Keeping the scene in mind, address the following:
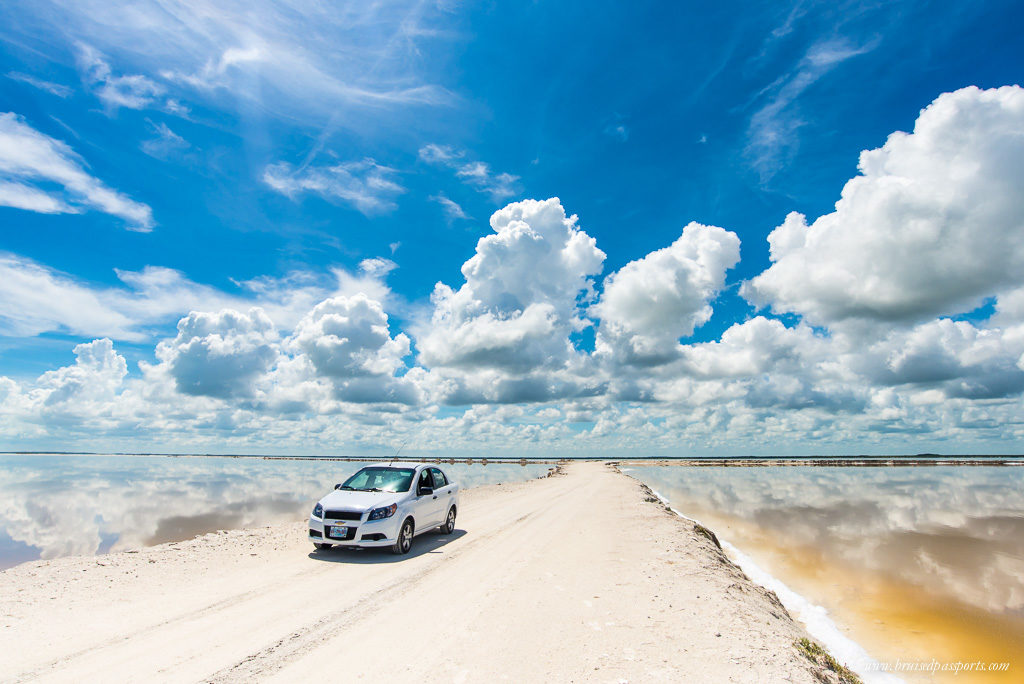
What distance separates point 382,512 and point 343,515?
36.5 inches

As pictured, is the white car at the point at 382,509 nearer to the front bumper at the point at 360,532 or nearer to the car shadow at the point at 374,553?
the front bumper at the point at 360,532

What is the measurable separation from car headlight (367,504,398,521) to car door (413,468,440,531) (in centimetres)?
109

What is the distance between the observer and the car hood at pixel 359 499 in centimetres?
1193

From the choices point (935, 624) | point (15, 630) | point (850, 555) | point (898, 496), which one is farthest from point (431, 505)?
point (898, 496)

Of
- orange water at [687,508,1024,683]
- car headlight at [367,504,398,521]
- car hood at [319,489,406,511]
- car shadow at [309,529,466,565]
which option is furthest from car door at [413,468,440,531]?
orange water at [687,508,1024,683]

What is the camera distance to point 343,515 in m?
11.8

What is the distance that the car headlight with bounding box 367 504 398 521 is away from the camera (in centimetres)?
1174

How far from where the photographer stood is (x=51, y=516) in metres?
21.1

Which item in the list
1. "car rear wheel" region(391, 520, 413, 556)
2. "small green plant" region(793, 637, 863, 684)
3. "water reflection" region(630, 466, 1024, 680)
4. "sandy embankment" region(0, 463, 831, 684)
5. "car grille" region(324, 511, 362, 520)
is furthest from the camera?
"car rear wheel" region(391, 520, 413, 556)

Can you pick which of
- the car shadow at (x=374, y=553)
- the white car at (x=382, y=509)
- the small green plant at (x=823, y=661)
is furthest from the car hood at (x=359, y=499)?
the small green plant at (x=823, y=661)

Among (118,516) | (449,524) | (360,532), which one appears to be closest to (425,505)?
(449,524)

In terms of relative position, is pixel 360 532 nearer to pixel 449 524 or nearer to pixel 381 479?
pixel 381 479

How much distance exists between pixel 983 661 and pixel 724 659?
216 inches

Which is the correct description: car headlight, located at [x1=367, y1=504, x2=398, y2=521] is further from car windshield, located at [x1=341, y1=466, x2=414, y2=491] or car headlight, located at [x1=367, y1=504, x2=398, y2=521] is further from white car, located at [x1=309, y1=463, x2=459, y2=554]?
car windshield, located at [x1=341, y1=466, x2=414, y2=491]
